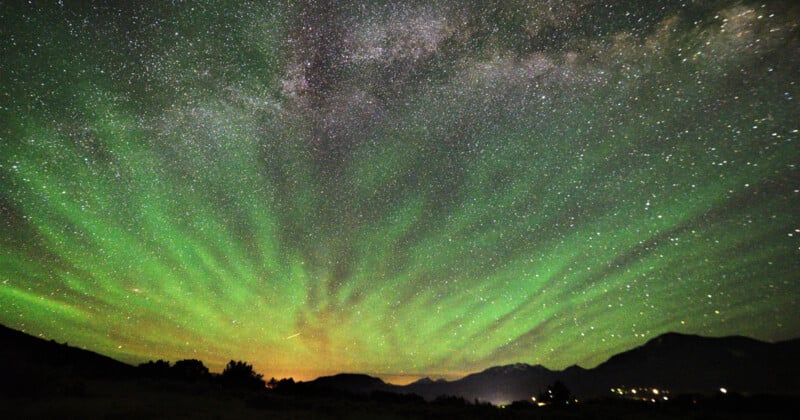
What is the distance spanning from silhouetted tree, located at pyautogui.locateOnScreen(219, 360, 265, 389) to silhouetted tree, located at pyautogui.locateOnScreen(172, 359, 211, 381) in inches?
65.3

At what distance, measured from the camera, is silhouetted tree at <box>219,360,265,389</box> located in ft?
99.7

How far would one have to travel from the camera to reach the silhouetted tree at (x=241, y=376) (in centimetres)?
3038

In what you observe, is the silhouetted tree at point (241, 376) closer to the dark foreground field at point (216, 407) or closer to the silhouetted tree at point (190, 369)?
the silhouetted tree at point (190, 369)

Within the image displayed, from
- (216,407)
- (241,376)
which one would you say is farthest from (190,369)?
(216,407)

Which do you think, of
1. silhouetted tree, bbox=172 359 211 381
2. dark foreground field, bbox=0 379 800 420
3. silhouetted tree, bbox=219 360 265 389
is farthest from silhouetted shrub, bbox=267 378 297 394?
dark foreground field, bbox=0 379 800 420

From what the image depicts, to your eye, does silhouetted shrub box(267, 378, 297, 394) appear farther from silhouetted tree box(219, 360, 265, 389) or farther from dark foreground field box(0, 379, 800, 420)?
dark foreground field box(0, 379, 800, 420)

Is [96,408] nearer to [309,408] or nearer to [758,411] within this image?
[309,408]

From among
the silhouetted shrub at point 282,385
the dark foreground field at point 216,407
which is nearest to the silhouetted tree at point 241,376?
the silhouetted shrub at point 282,385

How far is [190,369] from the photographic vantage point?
107ft

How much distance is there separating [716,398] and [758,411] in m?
4.41

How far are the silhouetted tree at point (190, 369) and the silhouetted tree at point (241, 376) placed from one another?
5.44 ft

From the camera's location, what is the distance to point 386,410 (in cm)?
2008

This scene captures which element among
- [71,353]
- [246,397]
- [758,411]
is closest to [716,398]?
[758,411]

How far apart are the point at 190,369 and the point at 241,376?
4417mm
